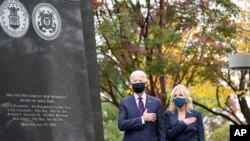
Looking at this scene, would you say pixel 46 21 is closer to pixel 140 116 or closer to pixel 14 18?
pixel 14 18

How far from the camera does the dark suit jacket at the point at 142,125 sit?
1067 centimetres

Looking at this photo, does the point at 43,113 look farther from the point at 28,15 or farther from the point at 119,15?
the point at 119,15

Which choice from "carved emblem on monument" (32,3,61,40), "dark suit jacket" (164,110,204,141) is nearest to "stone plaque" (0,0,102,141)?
"carved emblem on monument" (32,3,61,40)

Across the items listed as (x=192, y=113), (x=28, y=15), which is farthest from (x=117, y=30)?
(x=28, y=15)

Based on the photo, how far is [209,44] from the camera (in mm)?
21219

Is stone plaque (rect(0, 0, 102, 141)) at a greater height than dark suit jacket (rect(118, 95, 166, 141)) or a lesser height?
greater

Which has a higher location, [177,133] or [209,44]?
[209,44]

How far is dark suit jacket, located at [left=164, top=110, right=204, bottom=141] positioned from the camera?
36.0ft

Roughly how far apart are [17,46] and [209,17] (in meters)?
12.2

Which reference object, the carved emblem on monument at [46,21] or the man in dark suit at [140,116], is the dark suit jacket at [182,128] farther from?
the carved emblem on monument at [46,21]

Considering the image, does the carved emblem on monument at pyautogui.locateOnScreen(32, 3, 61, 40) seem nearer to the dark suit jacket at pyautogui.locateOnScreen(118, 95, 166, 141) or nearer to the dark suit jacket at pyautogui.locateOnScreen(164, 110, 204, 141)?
the dark suit jacket at pyautogui.locateOnScreen(118, 95, 166, 141)

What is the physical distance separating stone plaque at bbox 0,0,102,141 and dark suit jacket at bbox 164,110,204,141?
3.66 feet

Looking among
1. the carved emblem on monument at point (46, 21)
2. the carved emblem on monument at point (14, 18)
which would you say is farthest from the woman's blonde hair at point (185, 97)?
the carved emblem on monument at point (14, 18)

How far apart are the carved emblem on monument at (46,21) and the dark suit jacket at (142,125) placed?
143 cm
